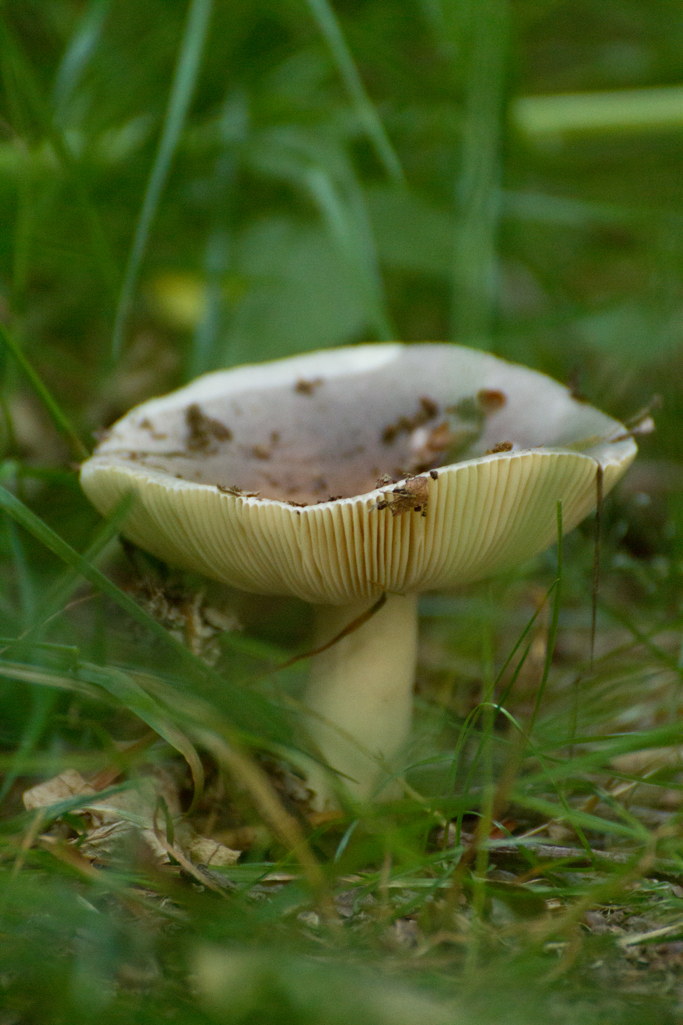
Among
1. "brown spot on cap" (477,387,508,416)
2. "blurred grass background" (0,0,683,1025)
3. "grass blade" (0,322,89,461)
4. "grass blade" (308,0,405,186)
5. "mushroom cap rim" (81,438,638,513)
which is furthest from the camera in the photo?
"grass blade" (308,0,405,186)

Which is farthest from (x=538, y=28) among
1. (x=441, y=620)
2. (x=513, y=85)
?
(x=441, y=620)

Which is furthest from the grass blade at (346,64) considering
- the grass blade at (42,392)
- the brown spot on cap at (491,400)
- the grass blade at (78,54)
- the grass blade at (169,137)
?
the grass blade at (42,392)

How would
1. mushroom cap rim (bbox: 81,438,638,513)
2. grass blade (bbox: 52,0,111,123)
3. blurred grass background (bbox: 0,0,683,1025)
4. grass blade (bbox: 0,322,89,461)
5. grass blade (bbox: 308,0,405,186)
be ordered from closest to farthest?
blurred grass background (bbox: 0,0,683,1025) → mushroom cap rim (bbox: 81,438,638,513) → grass blade (bbox: 0,322,89,461) → grass blade (bbox: 308,0,405,186) → grass blade (bbox: 52,0,111,123)

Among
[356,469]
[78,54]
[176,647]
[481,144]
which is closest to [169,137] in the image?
[78,54]

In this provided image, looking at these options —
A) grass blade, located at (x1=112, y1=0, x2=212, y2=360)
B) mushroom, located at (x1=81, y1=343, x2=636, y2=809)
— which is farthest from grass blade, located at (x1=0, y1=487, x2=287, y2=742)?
grass blade, located at (x1=112, y1=0, x2=212, y2=360)

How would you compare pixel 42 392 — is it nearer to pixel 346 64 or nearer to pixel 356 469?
pixel 356 469

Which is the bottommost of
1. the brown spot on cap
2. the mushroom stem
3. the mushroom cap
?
the mushroom stem

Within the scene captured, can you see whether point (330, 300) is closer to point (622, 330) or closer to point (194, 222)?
point (194, 222)

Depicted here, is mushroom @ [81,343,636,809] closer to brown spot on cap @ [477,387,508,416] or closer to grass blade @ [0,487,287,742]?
brown spot on cap @ [477,387,508,416]
